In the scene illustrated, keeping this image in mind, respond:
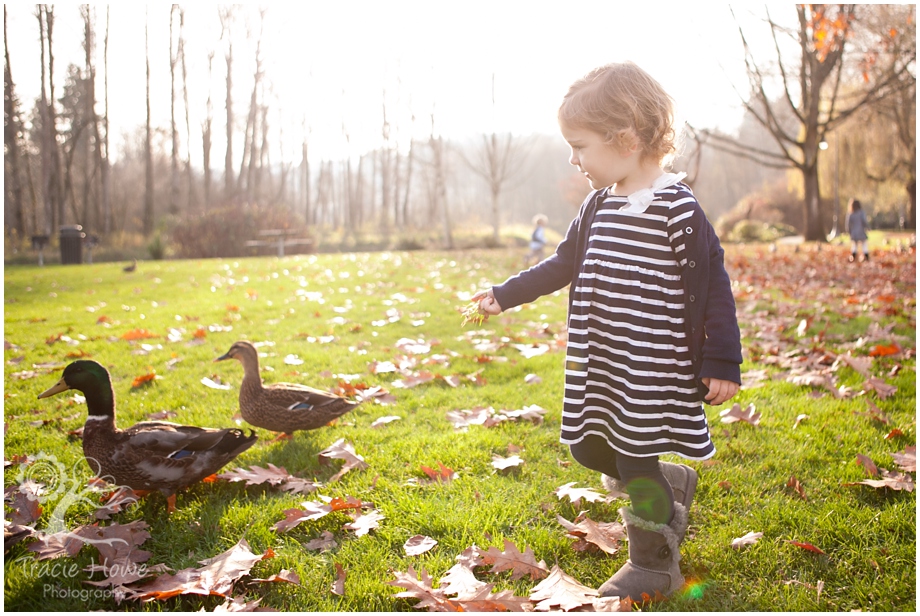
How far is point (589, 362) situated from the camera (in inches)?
88.1

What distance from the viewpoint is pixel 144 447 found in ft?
8.95

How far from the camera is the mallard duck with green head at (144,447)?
271 cm

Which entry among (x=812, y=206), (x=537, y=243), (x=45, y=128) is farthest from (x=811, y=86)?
(x=45, y=128)

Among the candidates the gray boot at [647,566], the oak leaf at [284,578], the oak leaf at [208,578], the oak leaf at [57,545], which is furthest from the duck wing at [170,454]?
the gray boot at [647,566]

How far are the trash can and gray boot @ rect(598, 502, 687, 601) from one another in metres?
19.2

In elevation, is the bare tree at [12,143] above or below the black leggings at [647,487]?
above

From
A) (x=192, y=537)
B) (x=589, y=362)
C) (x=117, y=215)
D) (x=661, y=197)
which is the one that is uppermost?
(x=117, y=215)

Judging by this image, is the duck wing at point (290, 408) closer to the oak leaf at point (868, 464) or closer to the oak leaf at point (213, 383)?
the oak leaf at point (213, 383)

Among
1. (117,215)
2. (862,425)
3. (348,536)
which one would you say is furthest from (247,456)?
(117,215)

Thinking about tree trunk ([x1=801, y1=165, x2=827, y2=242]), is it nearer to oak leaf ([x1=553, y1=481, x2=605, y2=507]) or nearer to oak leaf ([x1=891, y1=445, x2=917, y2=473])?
oak leaf ([x1=891, y1=445, x2=917, y2=473])

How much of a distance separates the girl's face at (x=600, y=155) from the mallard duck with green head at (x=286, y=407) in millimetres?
2174

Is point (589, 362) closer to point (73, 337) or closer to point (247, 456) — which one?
point (247, 456)

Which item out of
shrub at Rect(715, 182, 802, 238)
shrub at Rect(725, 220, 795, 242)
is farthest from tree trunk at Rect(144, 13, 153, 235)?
shrub at Rect(715, 182, 802, 238)

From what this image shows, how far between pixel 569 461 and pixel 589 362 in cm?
111
